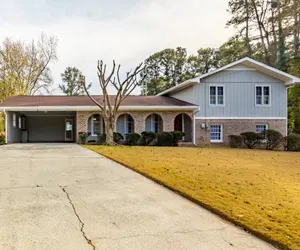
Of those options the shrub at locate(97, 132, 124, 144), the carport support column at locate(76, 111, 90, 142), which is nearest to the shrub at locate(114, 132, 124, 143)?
the shrub at locate(97, 132, 124, 144)

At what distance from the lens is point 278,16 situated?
3097cm

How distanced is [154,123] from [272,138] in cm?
817

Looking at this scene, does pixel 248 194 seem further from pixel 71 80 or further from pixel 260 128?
pixel 71 80

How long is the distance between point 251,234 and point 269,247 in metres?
0.37

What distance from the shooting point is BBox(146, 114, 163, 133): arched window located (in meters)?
21.2

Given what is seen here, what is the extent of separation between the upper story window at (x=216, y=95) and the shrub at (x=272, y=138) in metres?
3.64

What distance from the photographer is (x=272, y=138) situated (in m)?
19.3

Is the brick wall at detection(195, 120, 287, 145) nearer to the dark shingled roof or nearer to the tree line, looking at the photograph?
the dark shingled roof

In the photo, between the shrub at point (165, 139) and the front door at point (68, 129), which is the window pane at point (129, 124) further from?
the front door at point (68, 129)

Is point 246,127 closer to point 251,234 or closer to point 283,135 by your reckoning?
point 283,135

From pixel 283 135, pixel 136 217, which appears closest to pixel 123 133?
pixel 283 135

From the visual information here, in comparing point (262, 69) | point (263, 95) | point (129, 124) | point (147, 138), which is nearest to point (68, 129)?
point (129, 124)

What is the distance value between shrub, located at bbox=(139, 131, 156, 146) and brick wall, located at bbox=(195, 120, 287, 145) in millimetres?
3221

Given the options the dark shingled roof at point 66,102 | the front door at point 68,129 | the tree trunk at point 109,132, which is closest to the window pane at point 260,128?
the dark shingled roof at point 66,102
